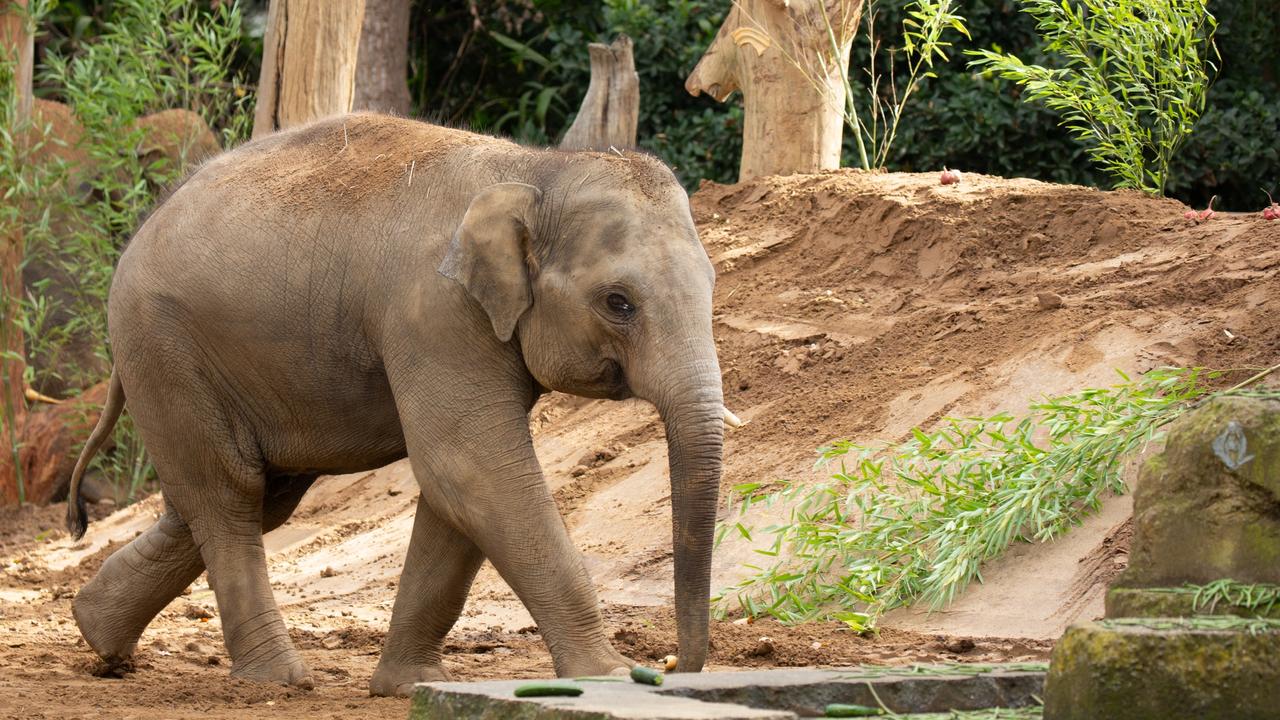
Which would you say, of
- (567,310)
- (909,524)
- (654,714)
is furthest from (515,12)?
(654,714)

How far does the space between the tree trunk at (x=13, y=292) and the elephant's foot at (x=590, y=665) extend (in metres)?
8.72

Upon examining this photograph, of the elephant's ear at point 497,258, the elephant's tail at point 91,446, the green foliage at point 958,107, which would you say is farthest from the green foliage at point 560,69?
the elephant's ear at point 497,258

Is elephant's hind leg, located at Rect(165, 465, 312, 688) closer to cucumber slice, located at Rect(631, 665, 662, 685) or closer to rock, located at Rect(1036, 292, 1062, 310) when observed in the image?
cucumber slice, located at Rect(631, 665, 662, 685)

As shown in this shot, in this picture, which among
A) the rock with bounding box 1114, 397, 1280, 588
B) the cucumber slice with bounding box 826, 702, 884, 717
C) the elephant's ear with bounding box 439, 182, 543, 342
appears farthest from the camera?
the elephant's ear with bounding box 439, 182, 543, 342

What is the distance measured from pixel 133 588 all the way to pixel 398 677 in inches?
55.3

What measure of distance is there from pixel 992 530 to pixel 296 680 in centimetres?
279

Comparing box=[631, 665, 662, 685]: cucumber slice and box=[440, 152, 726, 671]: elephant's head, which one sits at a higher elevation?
box=[440, 152, 726, 671]: elephant's head

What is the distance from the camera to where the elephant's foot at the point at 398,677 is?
6270 mm

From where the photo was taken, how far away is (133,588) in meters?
7.06

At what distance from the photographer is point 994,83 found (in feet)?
46.1

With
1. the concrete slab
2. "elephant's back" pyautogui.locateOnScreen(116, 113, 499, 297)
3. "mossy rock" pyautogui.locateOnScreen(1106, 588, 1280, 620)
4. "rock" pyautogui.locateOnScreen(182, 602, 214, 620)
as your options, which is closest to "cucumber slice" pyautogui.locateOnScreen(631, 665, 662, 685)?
the concrete slab

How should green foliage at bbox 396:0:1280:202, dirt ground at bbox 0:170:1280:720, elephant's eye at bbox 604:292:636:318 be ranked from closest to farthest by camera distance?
1. elephant's eye at bbox 604:292:636:318
2. dirt ground at bbox 0:170:1280:720
3. green foliage at bbox 396:0:1280:202

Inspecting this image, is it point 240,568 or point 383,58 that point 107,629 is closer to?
point 240,568

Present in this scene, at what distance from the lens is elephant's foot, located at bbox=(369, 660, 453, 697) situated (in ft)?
20.6
